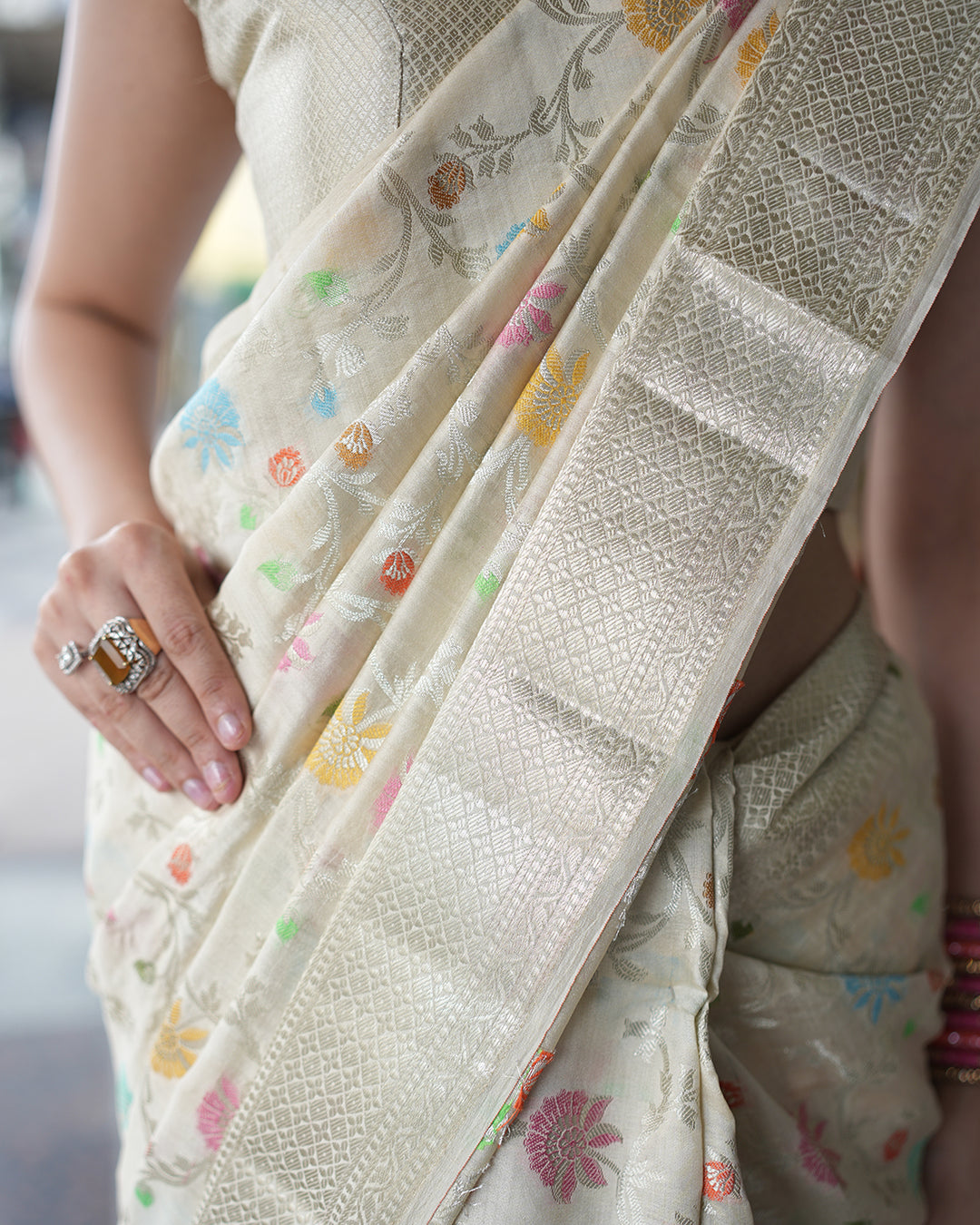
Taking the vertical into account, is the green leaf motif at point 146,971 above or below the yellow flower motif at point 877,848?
below

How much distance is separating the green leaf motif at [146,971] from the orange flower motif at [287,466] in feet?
0.90

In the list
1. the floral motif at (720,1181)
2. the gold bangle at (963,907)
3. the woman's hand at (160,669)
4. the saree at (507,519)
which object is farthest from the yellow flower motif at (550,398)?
the gold bangle at (963,907)

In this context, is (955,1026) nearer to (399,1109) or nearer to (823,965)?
(823,965)

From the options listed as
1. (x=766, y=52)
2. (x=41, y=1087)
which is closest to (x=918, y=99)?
(x=766, y=52)

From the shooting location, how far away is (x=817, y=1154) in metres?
0.49

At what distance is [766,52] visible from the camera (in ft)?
1.48

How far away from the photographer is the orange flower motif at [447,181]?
473 mm

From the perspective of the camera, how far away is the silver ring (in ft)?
1.77

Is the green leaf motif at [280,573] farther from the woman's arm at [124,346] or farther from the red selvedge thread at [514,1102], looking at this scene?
the red selvedge thread at [514,1102]

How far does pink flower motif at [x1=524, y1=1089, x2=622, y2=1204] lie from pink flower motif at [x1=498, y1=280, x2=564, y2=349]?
1.10 ft

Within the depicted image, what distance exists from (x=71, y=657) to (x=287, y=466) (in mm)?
168

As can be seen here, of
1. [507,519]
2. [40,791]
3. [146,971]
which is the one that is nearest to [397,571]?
[507,519]

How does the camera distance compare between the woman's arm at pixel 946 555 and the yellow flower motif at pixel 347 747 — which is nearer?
the yellow flower motif at pixel 347 747

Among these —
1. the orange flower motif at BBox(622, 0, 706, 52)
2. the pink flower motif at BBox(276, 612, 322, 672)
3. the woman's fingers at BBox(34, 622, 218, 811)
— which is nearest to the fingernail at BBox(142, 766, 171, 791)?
the woman's fingers at BBox(34, 622, 218, 811)
